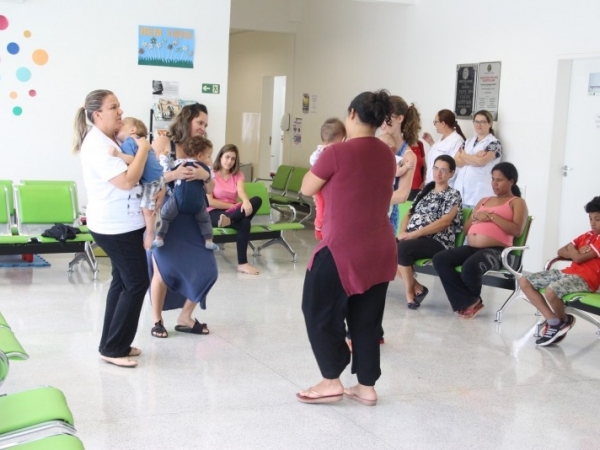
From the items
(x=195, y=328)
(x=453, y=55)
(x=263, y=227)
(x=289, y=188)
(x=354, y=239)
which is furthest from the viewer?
(x=289, y=188)

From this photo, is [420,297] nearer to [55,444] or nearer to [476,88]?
[476,88]

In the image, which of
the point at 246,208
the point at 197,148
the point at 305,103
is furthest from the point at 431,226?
the point at 305,103

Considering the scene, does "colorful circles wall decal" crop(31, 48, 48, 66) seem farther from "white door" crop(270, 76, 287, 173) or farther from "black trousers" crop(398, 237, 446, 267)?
"white door" crop(270, 76, 287, 173)

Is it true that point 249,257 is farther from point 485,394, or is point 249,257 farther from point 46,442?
point 46,442

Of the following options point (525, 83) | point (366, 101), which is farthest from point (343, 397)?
point (525, 83)

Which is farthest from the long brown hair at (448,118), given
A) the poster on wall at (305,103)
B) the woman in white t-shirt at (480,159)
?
the poster on wall at (305,103)

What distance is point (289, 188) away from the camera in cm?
1203

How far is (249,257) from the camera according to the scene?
28.9 ft

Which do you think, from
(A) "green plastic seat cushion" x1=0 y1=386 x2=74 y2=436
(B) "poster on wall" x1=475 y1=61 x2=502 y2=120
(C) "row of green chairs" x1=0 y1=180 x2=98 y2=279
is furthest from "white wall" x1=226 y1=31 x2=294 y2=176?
(A) "green plastic seat cushion" x1=0 y1=386 x2=74 y2=436

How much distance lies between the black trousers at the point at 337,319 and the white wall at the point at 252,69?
9.85 m

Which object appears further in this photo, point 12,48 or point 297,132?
point 297,132

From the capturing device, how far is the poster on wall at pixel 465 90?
30.6ft

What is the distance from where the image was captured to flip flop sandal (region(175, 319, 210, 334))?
5.59 meters

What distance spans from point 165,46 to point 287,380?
5461 mm
